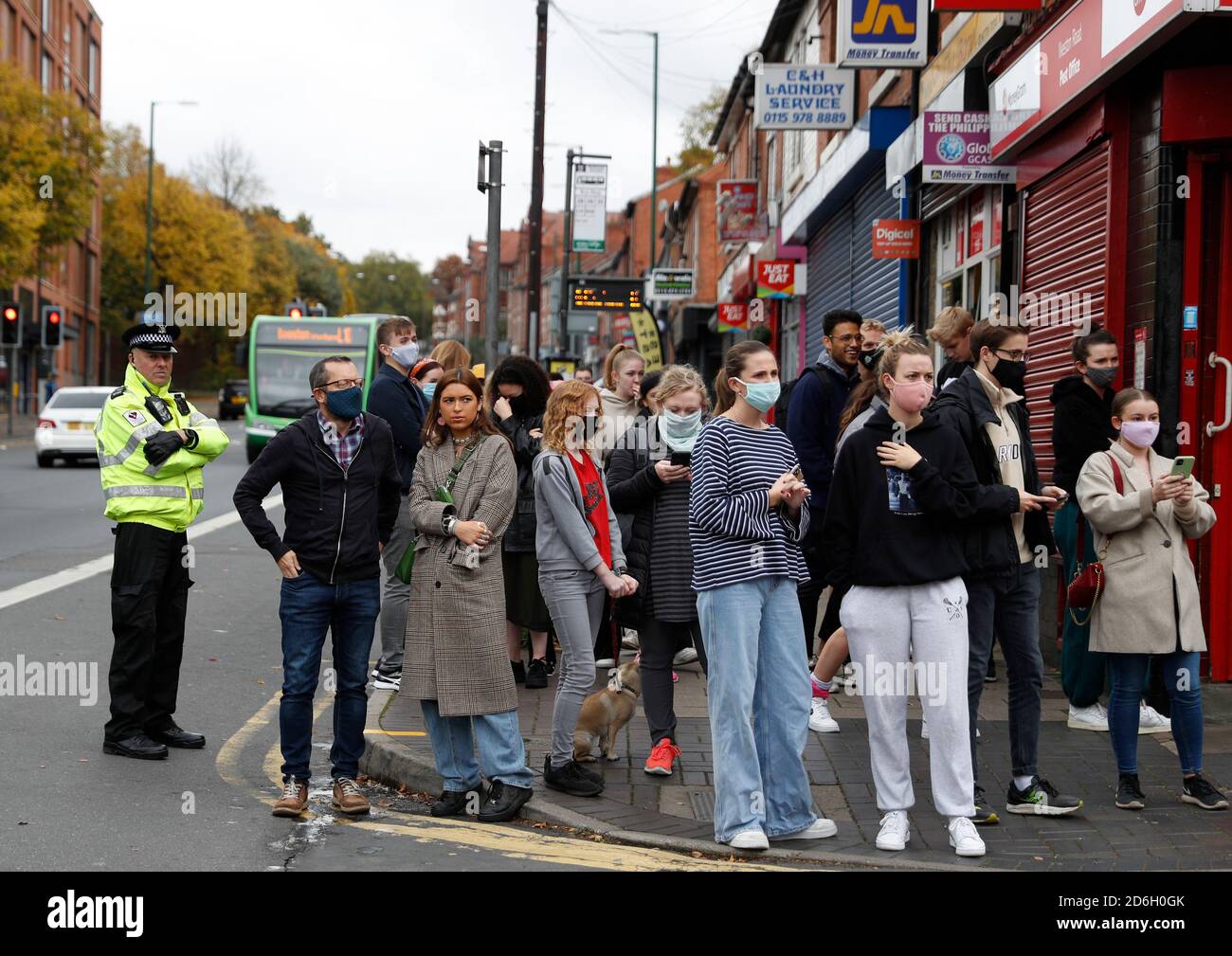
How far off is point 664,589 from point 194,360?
8286 cm

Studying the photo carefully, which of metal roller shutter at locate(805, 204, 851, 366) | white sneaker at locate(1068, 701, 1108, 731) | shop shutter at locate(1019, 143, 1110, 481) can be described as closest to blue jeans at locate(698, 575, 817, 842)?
white sneaker at locate(1068, 701, 1108, 731)

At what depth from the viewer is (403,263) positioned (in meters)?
140

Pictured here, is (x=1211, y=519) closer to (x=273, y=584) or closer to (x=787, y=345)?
(x=273, y=584)

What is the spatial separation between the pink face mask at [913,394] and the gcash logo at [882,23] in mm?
8588

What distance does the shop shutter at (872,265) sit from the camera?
16219mm

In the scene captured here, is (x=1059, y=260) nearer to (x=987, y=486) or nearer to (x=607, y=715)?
(x=987, y=486)

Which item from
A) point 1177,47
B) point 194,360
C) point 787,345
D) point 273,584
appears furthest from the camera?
point 194,360

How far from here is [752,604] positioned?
18.2 feet

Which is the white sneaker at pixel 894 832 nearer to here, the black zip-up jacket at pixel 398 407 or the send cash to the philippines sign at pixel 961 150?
the black zip-up jacket at pixel 398 407

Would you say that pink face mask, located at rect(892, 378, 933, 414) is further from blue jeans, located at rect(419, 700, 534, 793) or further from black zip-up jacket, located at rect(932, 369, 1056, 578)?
blue jeans, located at rect(419, 700, 534, 793)
